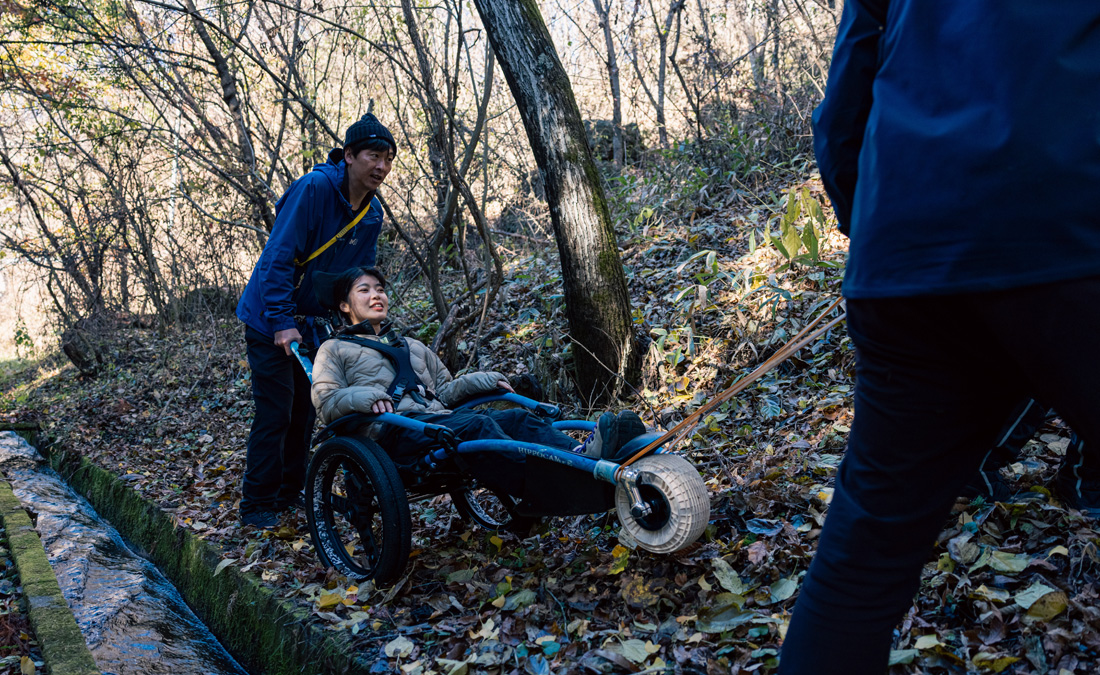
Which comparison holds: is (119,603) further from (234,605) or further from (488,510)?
(488,510)

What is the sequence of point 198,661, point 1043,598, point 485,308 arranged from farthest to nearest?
point 485,308
point 198,661
point 1043,598

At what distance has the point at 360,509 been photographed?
138 inches

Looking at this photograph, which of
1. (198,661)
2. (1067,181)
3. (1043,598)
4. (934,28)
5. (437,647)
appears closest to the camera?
(1067,181)

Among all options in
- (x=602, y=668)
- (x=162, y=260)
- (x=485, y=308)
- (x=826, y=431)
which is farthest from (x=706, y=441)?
(x=162, y=260)

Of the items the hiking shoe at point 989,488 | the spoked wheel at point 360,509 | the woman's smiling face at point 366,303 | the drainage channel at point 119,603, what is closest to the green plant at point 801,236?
the hiking shoe at point 989,488

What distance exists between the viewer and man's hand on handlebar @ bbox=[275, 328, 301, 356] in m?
4.11

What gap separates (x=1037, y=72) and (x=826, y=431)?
2.79 metres

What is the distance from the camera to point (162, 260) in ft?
38.3

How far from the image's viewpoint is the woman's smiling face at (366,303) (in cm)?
393

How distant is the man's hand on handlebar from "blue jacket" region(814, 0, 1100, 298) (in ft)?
11.0

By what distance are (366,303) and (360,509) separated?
3.50 ft

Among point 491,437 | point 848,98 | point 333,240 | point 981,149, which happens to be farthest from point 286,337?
point 981,149

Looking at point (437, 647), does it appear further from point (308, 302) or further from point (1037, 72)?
point (1037, 72)

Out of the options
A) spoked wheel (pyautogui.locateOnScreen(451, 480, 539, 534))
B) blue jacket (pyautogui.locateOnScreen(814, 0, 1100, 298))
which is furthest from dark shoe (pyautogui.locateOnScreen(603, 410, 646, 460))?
blue jacket (pyautogui.locateOnScreen(814, 0, 1100, 298))
